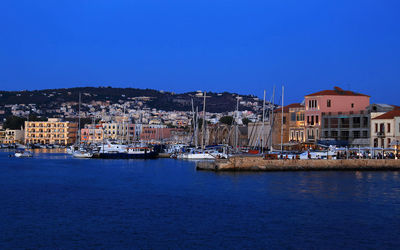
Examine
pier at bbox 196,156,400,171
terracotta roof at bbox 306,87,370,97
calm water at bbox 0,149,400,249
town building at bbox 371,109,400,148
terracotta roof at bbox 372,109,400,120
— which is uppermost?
terracotta roof at bbox 306,87,370,97

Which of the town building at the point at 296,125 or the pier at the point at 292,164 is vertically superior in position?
the town building at the point at 296,125

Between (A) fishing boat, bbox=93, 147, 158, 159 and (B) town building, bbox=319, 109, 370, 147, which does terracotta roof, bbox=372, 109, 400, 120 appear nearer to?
(B) town building, bbox=319, 109, 370, 147

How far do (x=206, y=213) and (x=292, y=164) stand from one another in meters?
27.9

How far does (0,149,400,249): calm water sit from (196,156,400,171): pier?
5.03 m

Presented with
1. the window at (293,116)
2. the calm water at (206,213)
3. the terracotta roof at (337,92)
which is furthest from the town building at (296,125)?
the calm water at (206,213)

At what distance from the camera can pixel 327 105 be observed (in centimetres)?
8494

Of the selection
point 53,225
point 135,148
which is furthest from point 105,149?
point 53,225

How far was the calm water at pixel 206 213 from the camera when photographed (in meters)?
26.8

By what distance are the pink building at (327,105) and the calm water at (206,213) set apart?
1261 inches

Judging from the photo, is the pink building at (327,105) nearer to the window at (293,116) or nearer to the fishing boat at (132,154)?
the window at (293,116)

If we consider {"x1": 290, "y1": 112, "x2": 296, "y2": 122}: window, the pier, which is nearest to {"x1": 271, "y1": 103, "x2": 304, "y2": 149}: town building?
{"x1": 290, "y1": 112, "x2": 296, "y2": 122}: window

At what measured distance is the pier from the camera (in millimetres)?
58562

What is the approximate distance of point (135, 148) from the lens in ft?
331

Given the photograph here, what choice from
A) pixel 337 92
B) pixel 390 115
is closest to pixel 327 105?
pixel 337 92
